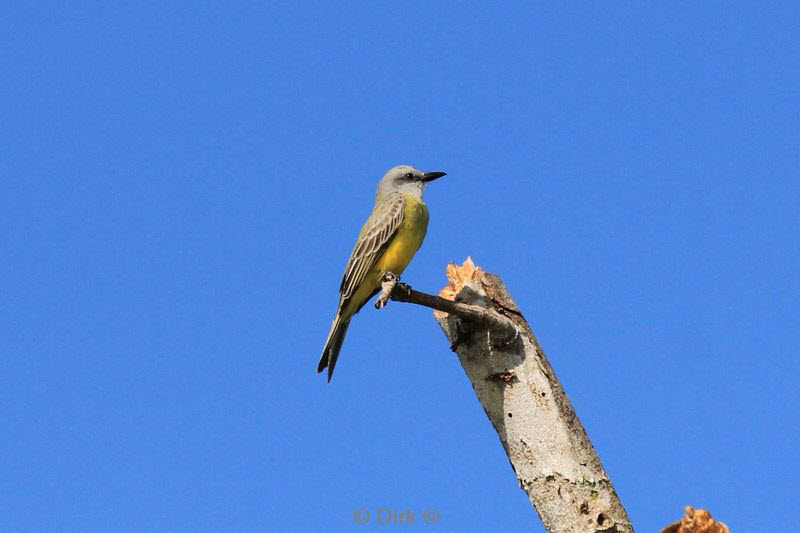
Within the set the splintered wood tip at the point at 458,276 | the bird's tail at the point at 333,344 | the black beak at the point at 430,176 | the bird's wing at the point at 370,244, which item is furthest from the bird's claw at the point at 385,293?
the black beak at the point at 430,176

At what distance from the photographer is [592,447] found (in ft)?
27.8

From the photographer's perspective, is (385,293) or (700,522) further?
(385,293)

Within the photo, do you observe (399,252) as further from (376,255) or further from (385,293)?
(385,293)

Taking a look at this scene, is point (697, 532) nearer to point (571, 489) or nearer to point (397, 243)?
point (571, 489)

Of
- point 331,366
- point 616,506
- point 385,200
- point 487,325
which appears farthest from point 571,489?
point 385,200

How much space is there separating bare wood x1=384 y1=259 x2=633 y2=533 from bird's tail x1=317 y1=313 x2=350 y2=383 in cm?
131

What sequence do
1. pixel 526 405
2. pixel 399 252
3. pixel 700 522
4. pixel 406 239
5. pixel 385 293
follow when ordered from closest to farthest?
1. pixel 700 522
2. pixel 526 405
3. pixel 385 293
4. pixel 399 252
5. pixel 406 239

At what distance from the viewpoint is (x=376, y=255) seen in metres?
10.4

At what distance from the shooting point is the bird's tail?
33.1 ft

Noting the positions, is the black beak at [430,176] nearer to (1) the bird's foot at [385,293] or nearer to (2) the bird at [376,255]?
(2) the bird at [376,255]

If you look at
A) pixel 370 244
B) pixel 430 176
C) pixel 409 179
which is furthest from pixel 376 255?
pixel 430 176

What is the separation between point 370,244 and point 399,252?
352 mm

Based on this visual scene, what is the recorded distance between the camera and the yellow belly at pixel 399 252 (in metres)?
10.4

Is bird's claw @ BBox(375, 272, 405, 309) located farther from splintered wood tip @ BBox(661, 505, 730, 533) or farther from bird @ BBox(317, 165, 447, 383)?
splintered wood tip @ BBox(661, 505, 730, 533)
